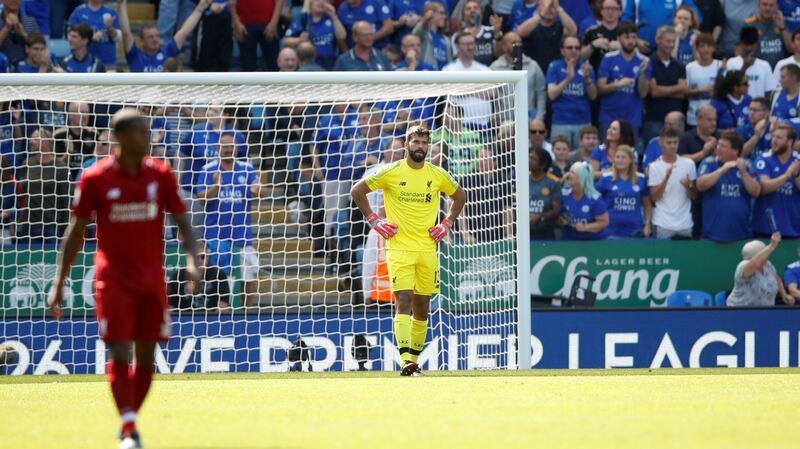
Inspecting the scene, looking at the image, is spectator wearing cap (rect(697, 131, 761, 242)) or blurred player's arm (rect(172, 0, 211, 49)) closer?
spectator wearing cap (rect(697, 131, 761, 242))

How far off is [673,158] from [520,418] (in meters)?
8.83

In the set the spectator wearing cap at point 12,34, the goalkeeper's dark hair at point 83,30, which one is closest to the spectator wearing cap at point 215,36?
the goalkeeper's dark hair at point 83,30

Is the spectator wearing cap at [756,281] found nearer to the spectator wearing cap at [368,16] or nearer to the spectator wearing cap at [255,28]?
the spectator wearing cap at [368,16]

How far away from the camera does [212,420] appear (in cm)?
830

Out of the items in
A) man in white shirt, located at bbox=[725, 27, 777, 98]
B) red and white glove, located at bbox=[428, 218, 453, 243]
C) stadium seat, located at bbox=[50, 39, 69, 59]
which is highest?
stadium seat, located at bbox=[50, 39, 69, 59]

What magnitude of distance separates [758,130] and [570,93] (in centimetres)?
252

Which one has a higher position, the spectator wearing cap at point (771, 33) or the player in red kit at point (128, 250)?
the spectator wearing cap at point (771, 33)

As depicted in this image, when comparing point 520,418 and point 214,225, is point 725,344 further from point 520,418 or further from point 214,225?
point 520,418

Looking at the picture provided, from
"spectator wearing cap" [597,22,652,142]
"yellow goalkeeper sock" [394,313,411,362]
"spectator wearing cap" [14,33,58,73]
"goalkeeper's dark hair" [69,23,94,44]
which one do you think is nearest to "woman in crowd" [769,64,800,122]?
"spectator wearing cap" [597,22,652,142]

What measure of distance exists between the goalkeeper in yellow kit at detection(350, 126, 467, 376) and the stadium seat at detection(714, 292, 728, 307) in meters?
4.73

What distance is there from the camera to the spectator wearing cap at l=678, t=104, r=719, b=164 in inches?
674

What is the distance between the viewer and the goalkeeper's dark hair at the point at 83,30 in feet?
54.5

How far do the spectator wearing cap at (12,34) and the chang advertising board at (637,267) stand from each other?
731 cm

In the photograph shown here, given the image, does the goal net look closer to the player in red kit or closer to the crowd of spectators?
the crowd of spectators
